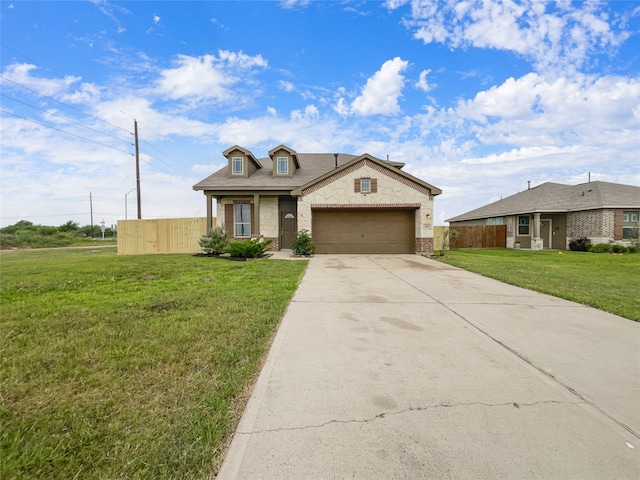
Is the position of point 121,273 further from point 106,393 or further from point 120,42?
point 120,42

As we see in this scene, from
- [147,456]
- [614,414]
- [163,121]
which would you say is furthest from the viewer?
[163,121]

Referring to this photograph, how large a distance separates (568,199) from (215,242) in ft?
86.8

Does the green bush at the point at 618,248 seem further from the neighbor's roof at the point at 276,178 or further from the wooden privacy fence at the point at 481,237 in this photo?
the neighbor's roof at the point at 276,178

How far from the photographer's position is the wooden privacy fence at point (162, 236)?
1773 cm

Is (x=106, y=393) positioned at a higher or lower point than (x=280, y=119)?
lower

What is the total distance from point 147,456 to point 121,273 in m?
8.95

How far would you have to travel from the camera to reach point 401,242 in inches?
634

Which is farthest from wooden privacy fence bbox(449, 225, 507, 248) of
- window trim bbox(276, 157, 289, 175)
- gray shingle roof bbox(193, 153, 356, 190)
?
window trim bbox(276, 157, 289, 175)

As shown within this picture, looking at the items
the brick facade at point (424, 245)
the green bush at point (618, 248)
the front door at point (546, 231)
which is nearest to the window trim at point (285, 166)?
the brick facade at point (424, 245)

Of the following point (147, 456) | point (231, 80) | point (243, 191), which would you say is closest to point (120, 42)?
point (231, 80)

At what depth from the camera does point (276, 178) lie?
17672 mm

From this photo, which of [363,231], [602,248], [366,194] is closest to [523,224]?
[602,248]

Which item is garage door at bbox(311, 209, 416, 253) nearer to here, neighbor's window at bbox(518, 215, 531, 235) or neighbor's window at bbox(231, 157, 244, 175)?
neighbor's window at bbox(231, 157, 244, 175)

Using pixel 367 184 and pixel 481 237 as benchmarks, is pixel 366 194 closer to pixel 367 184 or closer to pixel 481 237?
pixel 367 184
